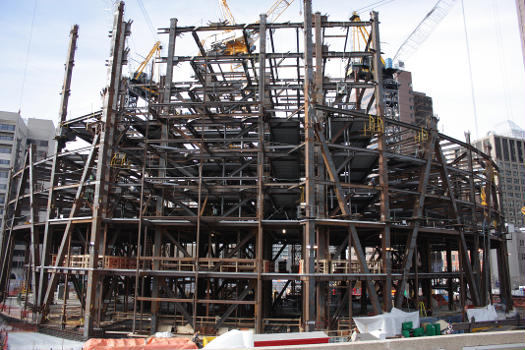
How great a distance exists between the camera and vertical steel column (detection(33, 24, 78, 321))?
3120 cm

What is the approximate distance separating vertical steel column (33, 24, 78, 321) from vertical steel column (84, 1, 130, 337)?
18.8ft

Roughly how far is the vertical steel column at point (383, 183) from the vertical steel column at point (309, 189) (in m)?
5.67

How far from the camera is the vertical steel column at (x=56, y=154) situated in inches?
1228

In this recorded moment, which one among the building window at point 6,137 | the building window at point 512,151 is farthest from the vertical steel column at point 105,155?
the building window at point 512,151

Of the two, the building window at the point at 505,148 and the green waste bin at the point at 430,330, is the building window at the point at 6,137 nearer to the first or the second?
the green waste bin at the point at 430,330

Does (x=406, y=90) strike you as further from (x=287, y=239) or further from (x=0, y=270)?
(x=0, y=270)

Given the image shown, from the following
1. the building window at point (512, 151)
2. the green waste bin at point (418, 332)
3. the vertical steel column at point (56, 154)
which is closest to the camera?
the green waste bin at point (418, 332)

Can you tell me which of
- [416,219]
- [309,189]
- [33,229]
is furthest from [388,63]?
[33,229]

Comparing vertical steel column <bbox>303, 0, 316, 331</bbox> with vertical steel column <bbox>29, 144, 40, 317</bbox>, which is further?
vertical steel column <bbox>29, 144, 40, 317</bbox>

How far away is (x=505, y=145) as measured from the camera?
433 feet

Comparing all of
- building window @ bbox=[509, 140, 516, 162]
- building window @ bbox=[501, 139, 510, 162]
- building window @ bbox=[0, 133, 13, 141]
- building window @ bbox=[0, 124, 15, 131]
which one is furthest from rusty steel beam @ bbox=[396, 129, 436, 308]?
building window @ bbox=[509, 140, 516, 162]

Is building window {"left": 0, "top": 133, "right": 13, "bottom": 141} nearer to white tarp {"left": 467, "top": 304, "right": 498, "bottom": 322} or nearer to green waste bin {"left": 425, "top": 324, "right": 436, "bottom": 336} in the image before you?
green waste bin {"left": 425, "top": 324, "right": 436, "bottom": 336}

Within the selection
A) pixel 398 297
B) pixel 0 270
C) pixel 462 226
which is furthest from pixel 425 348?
pixel 0 270

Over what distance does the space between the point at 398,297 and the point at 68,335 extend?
2268cm
